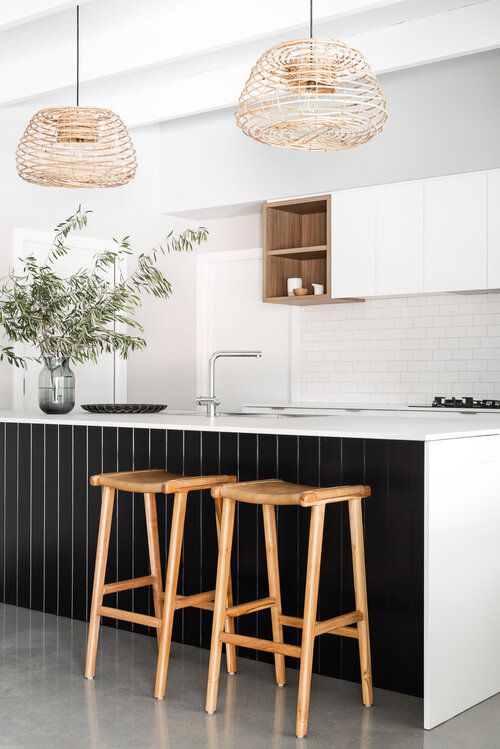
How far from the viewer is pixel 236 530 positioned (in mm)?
3850

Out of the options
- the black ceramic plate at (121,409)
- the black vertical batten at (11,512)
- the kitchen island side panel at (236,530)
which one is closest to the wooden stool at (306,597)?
the kitchen island side panel at (236,530)

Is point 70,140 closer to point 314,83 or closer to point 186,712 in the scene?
point 314,83

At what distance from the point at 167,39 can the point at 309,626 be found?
12.4 feet

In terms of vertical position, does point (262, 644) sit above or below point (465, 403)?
below

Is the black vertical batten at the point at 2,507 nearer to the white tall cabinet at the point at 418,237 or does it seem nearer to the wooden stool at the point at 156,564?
the wooden stool at the point at 156,564

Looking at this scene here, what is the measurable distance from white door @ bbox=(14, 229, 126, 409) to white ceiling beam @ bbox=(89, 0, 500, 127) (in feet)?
4.07

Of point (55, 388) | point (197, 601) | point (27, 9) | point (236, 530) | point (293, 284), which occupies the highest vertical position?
point (27, 9)

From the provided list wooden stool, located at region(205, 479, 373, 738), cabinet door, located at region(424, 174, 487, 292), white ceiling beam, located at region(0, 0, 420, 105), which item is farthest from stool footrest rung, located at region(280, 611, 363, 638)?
cabinet door, located at region(424, 174, 487, 292)

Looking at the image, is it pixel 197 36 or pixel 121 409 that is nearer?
pixel 121 409

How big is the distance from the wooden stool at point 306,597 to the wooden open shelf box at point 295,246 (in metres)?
3.55

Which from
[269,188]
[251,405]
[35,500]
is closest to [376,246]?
[269,188]

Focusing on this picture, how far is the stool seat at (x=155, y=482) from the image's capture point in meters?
3.39

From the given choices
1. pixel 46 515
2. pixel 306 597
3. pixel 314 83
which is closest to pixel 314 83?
pixel 314 83

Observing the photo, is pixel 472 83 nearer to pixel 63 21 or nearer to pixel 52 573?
pixel 63 21
